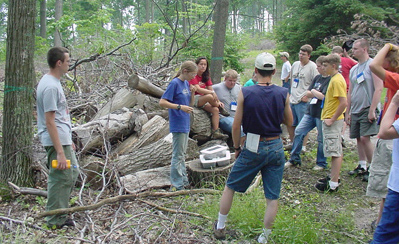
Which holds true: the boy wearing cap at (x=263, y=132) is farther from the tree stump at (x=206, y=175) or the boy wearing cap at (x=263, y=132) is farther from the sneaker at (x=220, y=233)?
the tree stump at (x=206, y=175)

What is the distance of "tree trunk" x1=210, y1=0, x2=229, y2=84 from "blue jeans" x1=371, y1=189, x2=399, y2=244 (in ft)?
18.6

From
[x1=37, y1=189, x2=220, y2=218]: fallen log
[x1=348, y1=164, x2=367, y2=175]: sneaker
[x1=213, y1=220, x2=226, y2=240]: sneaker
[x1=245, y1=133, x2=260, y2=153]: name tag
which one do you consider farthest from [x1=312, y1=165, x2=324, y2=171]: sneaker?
[x1=245, y1=133, x2=260, y2=153]: name tag

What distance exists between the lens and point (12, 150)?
4.07 metres

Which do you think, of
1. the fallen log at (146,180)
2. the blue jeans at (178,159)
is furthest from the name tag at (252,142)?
the fallen log at (146,180)

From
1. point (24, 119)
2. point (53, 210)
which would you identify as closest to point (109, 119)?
point (24, 119)

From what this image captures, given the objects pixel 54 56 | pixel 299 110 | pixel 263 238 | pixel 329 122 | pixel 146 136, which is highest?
pixel 54 56

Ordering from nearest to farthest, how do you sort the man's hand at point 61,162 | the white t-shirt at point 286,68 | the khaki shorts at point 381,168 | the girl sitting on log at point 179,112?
1. the man's hand at point 61,162
2. the khaki shorts at point 381,168
3. the girl sitting on log at point 179,112
4. the white t-shirt at point 286,68

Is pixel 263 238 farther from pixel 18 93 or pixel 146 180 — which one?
pixel 18 93

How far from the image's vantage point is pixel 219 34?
25.1ft

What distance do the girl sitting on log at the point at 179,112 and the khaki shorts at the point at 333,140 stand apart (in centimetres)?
203

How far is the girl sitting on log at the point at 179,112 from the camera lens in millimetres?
4551

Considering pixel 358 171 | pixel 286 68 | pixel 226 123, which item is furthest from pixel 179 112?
pixel 286 68

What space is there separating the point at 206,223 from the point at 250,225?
0.51 metres

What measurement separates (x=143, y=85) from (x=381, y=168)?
424 centimetres
